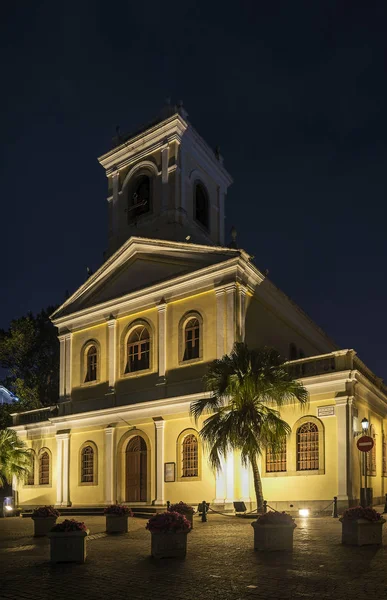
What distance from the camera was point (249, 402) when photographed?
823 inches

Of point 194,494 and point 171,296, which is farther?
point 171,296

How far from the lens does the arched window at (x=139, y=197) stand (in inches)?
1298

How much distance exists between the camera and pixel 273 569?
10359 mm

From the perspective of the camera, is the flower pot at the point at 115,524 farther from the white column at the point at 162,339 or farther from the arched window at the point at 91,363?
the arched window at the point at 91,363

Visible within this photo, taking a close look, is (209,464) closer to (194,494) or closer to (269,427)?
(194,494)

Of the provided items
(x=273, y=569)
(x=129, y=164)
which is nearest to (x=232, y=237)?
(x=129, y=164)

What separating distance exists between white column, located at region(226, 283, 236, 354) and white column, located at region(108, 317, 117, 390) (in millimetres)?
6753

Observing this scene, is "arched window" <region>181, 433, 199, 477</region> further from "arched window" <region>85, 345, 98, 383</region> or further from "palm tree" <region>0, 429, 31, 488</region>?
"palm tree" <region>0, 429, 31, 488</region>

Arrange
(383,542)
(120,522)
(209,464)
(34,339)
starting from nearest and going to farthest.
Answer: (383,542) → (120,522) → (209,464) → (34,339)

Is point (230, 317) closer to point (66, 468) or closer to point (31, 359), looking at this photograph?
point (66, 468)

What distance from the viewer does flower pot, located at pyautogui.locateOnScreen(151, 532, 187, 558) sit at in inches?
Answer: 478

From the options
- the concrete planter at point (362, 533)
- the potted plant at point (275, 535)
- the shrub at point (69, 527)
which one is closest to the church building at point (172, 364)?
the concrete planter at point (362, 533)

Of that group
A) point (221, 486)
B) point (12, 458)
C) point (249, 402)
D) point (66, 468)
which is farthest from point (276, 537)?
point (12, 458)

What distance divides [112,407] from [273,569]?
19.7 meters
